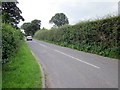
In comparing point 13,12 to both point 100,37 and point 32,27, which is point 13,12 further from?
point 32,27

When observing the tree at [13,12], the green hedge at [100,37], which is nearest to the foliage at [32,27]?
the tree at [13,12]

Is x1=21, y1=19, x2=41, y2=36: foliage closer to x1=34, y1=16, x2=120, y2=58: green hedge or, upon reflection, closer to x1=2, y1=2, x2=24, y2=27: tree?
x1=2, y1=2, x2=24, y2=27: tree

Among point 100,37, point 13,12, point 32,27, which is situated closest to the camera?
point 100,37

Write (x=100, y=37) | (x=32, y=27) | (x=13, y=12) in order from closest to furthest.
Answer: (x=100, y=37), (x=13, y=12), (x=32, y=27)

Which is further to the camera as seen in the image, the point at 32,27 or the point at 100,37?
the point at 32,27

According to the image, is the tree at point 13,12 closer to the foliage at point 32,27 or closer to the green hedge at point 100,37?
the green hedge at point 100,37

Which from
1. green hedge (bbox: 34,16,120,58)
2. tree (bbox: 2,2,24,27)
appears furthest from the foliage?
green hedge (bbox: 34,16,120,58)

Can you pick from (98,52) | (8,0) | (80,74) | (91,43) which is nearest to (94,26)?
(91,43)

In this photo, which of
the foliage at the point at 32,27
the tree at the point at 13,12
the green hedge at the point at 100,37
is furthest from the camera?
the foliage at the point at 32,27

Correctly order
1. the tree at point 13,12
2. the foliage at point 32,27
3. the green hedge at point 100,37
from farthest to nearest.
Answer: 1. the foliage at point 32,27
2. the tree at point 13,12
3. the green hedge at point 100,37

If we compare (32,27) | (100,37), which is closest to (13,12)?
(100,37)

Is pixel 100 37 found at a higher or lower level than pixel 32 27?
lower

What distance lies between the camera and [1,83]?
9.30 m

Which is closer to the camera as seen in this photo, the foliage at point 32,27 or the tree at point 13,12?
the tree at point 13,12
